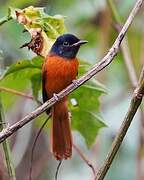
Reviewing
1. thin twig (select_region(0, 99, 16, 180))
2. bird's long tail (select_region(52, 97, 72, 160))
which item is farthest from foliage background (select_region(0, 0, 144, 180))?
thin twig (select_region(0, 99, 16, 180))

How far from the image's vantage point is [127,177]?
3.67 metres

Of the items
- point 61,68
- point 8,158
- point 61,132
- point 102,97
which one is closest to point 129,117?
point 8,158

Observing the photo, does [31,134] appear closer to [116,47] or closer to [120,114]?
[120,114]

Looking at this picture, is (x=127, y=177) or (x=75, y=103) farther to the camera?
(x=127, y=177)

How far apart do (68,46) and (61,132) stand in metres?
0.39

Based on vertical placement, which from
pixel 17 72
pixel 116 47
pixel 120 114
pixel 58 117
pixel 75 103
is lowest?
pixel 120 114

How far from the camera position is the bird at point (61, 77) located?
220 centimetres

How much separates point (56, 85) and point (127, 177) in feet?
4.85

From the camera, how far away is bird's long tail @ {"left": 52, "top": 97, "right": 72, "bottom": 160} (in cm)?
207

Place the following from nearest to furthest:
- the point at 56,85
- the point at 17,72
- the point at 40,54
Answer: the point at 40,54, the point at 17,72, the point at 56,85

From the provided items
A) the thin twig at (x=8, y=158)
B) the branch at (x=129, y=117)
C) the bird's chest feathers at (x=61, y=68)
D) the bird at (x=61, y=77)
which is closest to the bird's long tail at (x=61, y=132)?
the bird at (x=61, y=77)

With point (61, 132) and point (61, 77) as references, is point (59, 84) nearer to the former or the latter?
point (61, 77)

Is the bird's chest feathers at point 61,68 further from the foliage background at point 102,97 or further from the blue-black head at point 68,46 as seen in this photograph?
the foliage background at point 102,97

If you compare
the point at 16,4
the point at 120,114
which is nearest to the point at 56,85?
the point at 16,4
